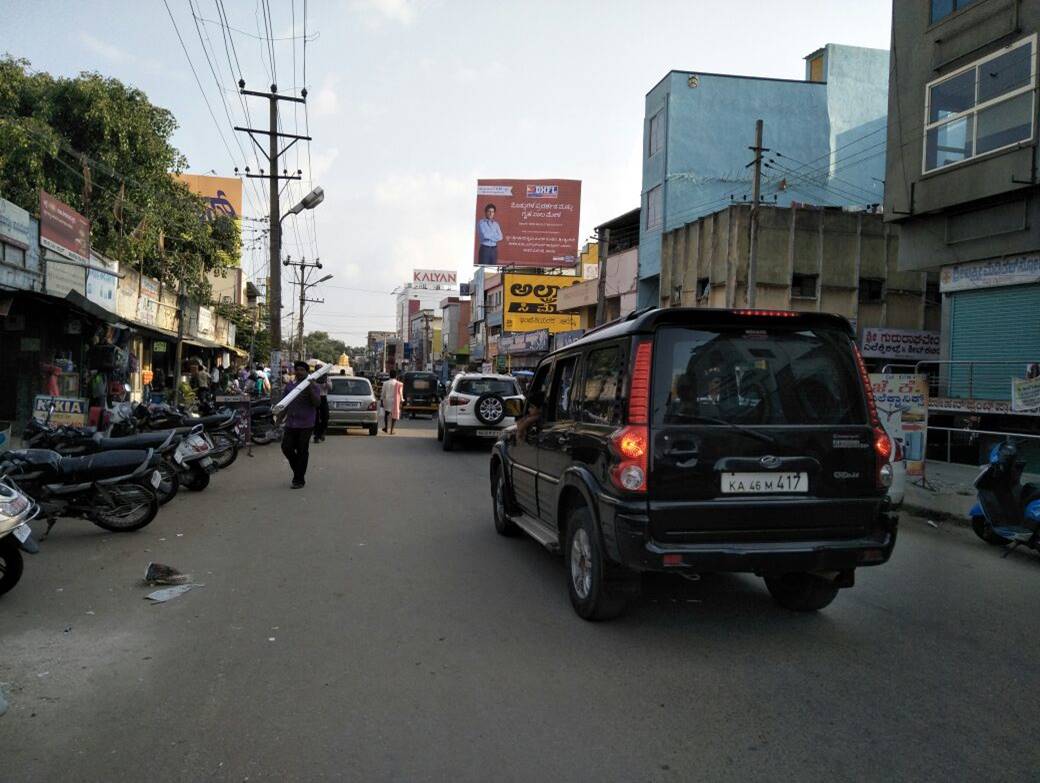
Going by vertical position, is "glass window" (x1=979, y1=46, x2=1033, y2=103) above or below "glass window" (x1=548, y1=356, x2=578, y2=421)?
above

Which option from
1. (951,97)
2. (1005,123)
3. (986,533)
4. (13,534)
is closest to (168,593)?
(13,534)

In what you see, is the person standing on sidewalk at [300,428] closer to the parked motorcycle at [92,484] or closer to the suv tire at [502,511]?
the parked motorcycle at [92,484]

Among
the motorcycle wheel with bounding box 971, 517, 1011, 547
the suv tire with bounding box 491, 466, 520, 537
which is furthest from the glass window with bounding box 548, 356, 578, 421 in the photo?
the motorcycle wheel with bounding box 971, 517, 1011, 547

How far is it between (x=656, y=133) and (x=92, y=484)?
28.8m

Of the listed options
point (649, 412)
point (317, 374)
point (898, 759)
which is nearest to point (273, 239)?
point (317, 374)

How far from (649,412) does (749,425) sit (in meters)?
0.61

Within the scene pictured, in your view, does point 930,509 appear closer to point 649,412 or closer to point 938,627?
point 938,627

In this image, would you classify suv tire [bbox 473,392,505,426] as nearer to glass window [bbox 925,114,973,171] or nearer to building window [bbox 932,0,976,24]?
glass window [bbox 925,114,973,171]

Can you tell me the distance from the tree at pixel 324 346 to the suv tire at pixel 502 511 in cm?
12146

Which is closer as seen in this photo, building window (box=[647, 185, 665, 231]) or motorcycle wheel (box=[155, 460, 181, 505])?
motorcycle wheel (box=[155, 460, 181, 505])

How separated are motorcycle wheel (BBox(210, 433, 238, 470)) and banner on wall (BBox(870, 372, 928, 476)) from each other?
10036mm

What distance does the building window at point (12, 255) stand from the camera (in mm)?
13492

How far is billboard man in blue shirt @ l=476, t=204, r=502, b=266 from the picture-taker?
4775 cm

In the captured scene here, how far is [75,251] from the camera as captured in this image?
56.1 feet
